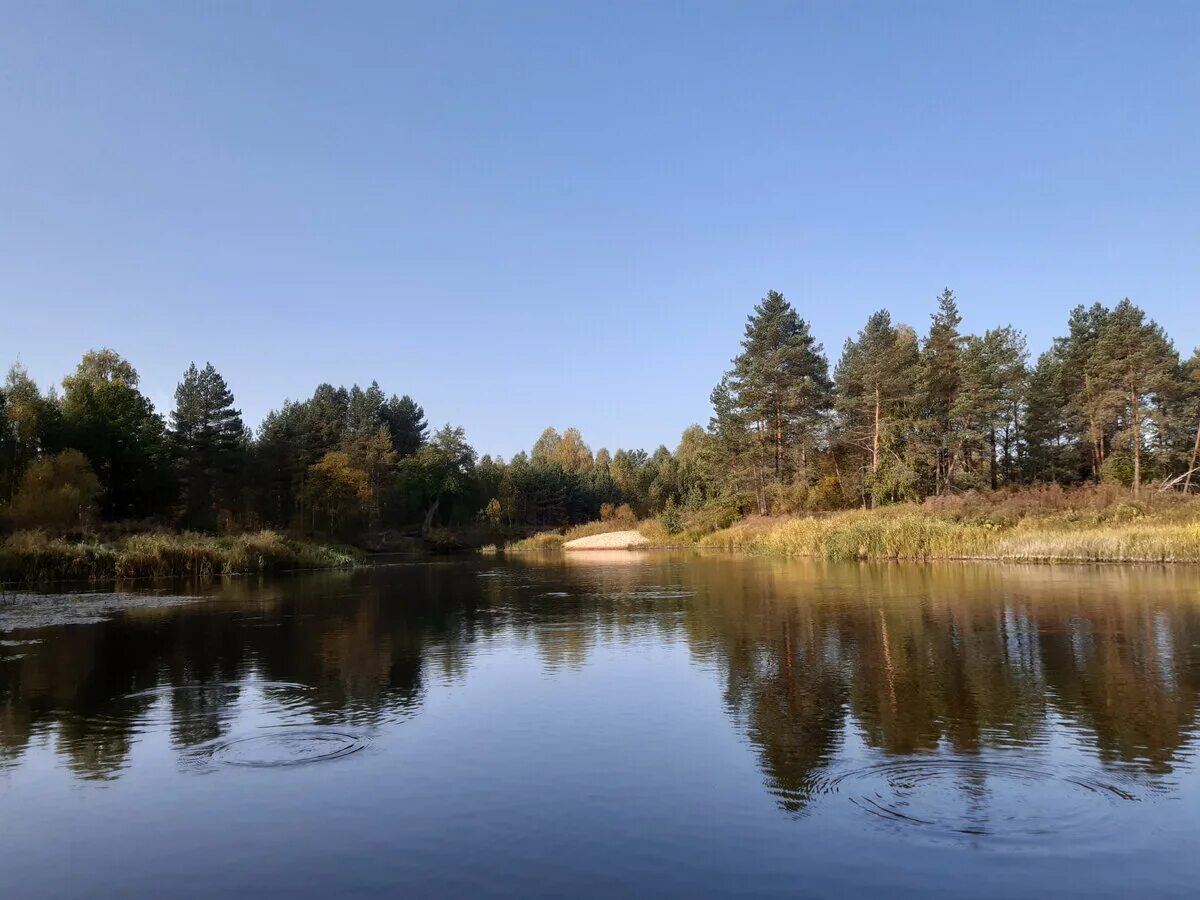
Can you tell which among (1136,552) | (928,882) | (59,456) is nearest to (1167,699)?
(928,882)

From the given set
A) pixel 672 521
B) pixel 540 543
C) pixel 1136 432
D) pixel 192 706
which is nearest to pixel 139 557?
pixel 192 706

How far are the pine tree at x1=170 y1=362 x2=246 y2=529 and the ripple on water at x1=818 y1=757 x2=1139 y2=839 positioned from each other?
61.2 meters

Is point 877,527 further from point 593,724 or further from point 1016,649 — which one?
point 593,724

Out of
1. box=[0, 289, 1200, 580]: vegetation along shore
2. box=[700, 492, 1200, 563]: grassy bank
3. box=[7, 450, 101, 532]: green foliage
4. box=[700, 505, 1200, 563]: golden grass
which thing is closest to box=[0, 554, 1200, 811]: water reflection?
box=[700, 505, 1200, 563]: golden grass

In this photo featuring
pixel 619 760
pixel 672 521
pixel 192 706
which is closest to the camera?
pixel 619 760

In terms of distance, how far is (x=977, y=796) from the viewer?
7.55 meters

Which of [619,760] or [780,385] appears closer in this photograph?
[619,760]

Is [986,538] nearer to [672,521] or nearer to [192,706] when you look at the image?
[672,521]

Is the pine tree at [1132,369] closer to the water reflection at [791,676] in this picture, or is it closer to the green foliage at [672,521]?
the water reflection at [791,676]

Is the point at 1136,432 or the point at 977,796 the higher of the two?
the point at 1136,432

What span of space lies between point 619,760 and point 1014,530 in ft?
110

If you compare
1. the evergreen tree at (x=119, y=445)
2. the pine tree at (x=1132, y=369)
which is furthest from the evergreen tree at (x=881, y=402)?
the evergreen tree at (x=119, y=445)

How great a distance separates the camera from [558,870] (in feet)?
20.8

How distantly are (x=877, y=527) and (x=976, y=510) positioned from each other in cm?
513
